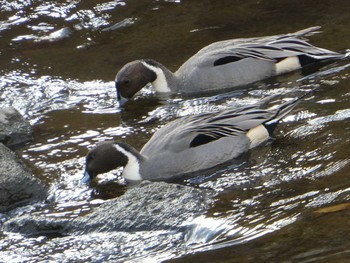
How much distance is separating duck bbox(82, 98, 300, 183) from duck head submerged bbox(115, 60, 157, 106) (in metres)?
1.79

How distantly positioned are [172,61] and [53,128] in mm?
2376

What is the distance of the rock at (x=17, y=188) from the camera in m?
8.17

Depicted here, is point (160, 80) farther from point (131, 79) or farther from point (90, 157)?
point (90, 157)

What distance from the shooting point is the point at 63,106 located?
1038cm

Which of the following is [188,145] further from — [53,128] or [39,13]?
[39,13]

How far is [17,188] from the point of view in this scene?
8.20 metres

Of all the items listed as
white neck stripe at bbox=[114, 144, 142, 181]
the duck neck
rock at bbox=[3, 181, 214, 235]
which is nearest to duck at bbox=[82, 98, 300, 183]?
white neck stripe at bbox=[114, 144, 142, 181]

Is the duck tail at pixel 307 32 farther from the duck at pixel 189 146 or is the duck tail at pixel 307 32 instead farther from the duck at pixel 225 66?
the duck at pixel 189 146

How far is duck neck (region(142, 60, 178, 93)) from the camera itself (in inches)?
425

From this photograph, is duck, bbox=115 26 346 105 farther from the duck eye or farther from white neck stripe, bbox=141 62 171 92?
the duck eye

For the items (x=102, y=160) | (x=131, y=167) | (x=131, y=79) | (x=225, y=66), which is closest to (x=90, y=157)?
(x=102, y=160)

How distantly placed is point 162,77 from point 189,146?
7.74 feet

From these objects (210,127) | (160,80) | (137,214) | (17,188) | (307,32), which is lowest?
(137,214)

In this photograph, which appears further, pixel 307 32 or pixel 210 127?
pixel 307 32
